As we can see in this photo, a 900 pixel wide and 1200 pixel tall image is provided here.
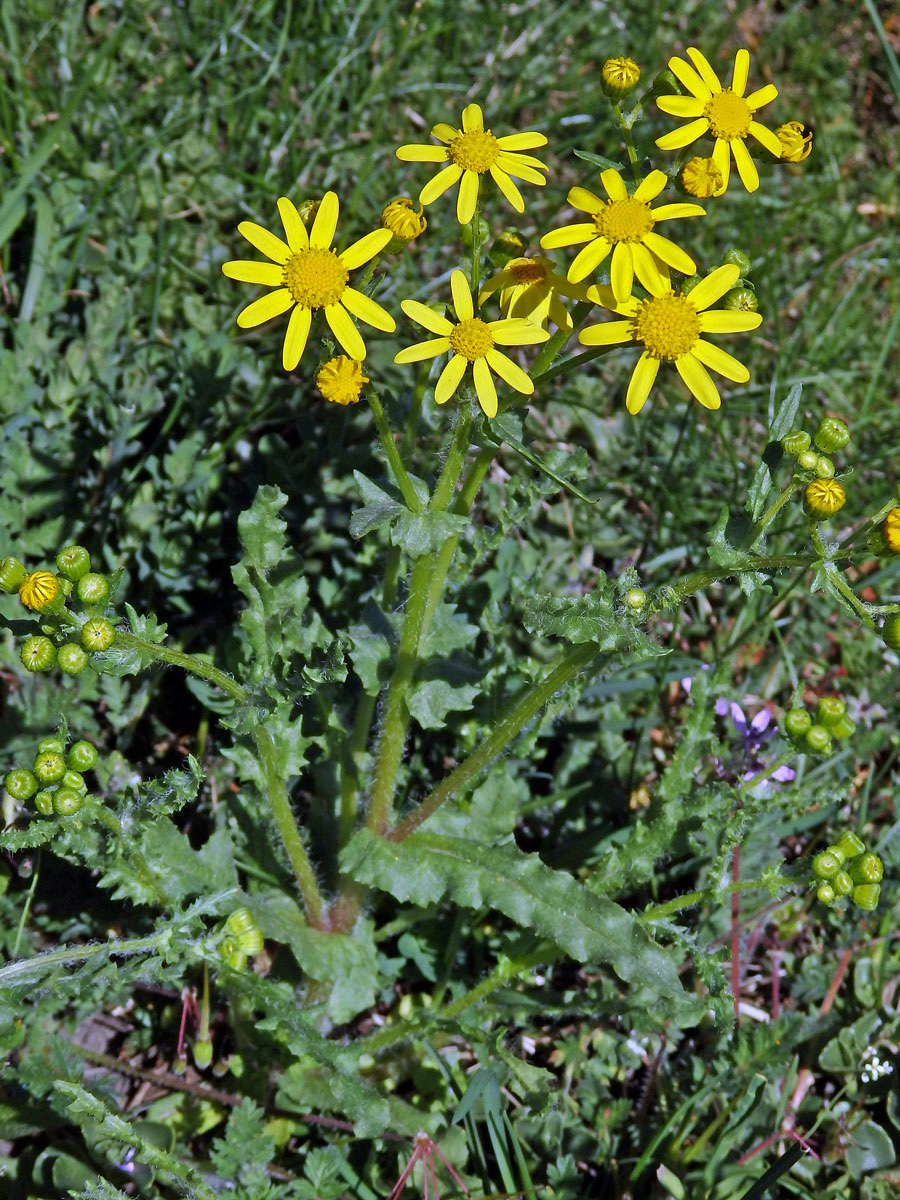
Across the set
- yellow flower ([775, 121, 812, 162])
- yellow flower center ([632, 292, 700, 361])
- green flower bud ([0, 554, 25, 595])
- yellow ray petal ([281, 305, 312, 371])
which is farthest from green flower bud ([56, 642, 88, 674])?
yellow flower ([775, 121, 812, 162])

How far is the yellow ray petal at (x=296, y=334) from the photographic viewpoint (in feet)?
9.28

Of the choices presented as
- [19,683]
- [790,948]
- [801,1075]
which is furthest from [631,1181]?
[19,683]

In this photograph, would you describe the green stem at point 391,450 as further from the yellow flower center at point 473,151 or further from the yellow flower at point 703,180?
the yellow flower at point 703,180

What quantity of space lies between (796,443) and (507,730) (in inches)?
44.6

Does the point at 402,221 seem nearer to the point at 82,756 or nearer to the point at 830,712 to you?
the point at 82,756

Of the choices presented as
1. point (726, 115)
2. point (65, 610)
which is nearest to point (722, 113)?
point (726, 115)

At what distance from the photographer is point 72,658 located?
8.77ft

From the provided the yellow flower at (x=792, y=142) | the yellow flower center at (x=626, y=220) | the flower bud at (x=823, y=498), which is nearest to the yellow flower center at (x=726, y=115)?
the yellow flower at (x=792, y=142)

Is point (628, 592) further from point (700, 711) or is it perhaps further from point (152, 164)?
point (152, 164)

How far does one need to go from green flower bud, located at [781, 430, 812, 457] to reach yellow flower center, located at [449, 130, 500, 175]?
1.15 m

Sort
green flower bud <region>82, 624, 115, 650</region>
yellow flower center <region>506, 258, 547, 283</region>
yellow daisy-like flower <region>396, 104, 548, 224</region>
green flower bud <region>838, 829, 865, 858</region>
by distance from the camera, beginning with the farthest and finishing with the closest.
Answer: green flower bud <region>838, 829, 865, 858</region> < yellow daisy-like flower <region>396, 104, 548, 224</region> < yellow flower center <region>506, 258, 547, 283</region> < green flower bud <region>82, 624, 115, 650</region>

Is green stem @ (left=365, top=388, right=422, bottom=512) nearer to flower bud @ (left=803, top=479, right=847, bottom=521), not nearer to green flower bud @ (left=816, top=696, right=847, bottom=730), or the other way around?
flower bud @ (left=803, top=479, right=847, bottom=521)

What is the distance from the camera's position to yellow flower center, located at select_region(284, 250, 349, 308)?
2.84 metres

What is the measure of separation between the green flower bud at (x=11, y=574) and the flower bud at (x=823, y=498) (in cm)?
198
